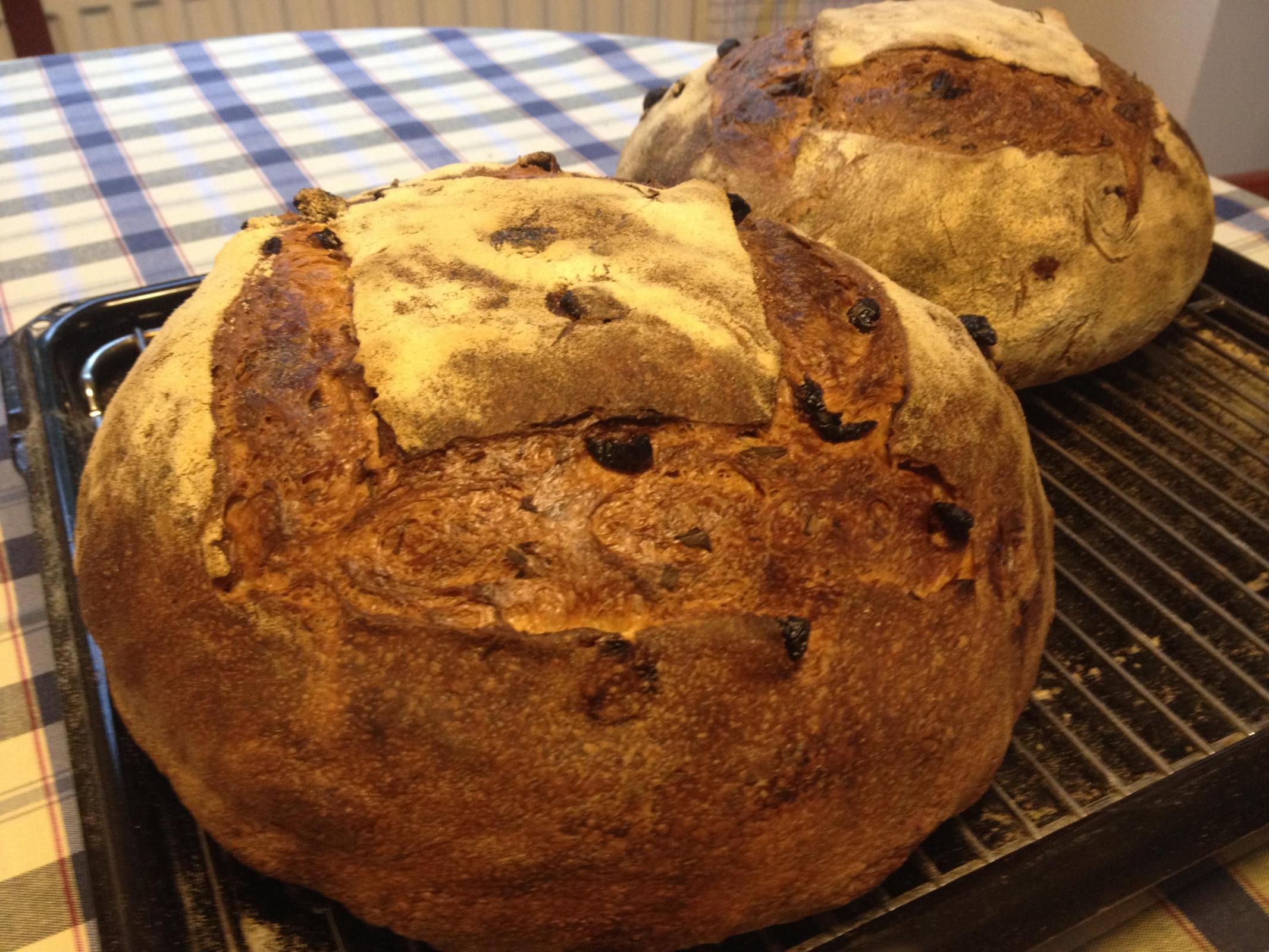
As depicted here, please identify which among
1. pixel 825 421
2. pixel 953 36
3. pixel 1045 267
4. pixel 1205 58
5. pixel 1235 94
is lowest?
pixel 1235 94

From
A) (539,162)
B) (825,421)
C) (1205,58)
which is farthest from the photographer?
(1205,58)

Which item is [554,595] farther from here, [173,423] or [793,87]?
→ [793,87]

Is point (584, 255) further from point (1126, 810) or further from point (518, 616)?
point (1126, 810)

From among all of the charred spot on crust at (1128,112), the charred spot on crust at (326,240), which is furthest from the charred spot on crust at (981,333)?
the charred spot on crust at (326,240)

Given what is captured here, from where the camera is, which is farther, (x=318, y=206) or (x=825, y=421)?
(x=318, y=206)

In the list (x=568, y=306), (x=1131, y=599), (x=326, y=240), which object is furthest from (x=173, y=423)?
(x=1131, y=599)

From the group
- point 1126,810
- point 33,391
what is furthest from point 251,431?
point 1126,810

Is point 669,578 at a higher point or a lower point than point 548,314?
lower
